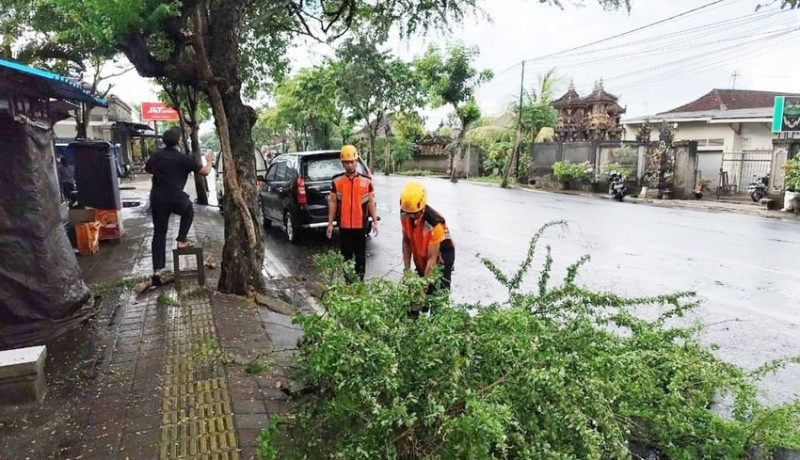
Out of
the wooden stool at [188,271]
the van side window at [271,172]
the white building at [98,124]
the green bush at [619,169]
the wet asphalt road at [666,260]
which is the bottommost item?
the wet asphalt road at [666,260]

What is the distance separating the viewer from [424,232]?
411 cm

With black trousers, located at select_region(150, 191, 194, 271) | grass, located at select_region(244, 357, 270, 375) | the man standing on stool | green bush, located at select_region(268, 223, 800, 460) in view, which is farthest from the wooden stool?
green bush, located at select_region(268, 223, 800, 460)

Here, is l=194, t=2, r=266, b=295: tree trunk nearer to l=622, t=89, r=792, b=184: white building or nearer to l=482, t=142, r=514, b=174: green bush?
l=622, t=89, r=792, b=184: white building

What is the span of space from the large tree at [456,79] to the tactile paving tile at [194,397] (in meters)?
27.2

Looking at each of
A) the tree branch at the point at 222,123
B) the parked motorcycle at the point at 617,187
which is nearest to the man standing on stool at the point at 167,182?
the tree branch at the point at 222,123

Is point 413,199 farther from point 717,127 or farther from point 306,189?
point 717,127

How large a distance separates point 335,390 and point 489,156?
34483 millimetres

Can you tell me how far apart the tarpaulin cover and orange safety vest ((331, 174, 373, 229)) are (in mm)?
2692

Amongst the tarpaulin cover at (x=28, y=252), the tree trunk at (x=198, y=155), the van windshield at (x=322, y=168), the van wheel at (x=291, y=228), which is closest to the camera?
the tarpaulin cover at (x=28, y=252)

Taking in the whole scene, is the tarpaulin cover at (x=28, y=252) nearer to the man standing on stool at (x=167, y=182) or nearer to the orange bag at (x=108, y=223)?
the man standing on stool at (x=167, y=182)

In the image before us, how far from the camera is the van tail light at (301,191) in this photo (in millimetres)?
9695

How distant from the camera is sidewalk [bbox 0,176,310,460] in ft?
9.64

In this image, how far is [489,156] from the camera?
35438 millimetres

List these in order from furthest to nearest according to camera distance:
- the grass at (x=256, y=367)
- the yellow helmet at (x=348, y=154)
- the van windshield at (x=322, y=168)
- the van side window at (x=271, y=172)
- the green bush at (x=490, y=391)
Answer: the van side window at (x=271, y=172)
the van windshield at (x=322, y=168)
the yellow helmet at (x=348, y=154)
the grass at (x=256, y=367)
the green bush at (x=490, y=391)
